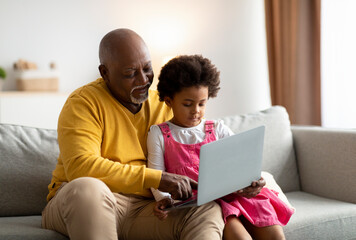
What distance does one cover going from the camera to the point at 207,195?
4.41 ft

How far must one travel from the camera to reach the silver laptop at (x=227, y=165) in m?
1.31

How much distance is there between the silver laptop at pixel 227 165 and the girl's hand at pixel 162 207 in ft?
0.21

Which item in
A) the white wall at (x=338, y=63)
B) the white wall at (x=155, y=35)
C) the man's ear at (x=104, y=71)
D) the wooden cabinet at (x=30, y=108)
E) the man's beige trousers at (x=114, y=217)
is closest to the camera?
Answer: the man's beige trousers at (x=114, y=217)

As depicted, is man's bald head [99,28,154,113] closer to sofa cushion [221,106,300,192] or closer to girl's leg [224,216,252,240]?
girl's leg [224,216,252,240]

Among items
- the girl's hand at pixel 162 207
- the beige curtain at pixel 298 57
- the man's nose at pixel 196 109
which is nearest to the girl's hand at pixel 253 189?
the girl's hand at pixel 162 207

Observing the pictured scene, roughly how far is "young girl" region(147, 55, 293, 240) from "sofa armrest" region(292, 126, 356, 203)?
0.65 meters

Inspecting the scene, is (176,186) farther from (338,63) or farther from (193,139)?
(338,63)

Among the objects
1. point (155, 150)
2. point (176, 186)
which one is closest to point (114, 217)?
point (176, 186)

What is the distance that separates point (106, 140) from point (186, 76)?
40cm

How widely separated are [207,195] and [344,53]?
2.56 meters

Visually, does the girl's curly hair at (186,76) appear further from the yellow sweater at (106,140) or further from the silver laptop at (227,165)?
the silver laptop at (227,165)

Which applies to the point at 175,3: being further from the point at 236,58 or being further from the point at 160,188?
the point at 160,188

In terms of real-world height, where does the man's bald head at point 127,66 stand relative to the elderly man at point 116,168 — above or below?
above

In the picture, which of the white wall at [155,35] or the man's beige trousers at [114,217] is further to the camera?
the white wall at [155,35]
